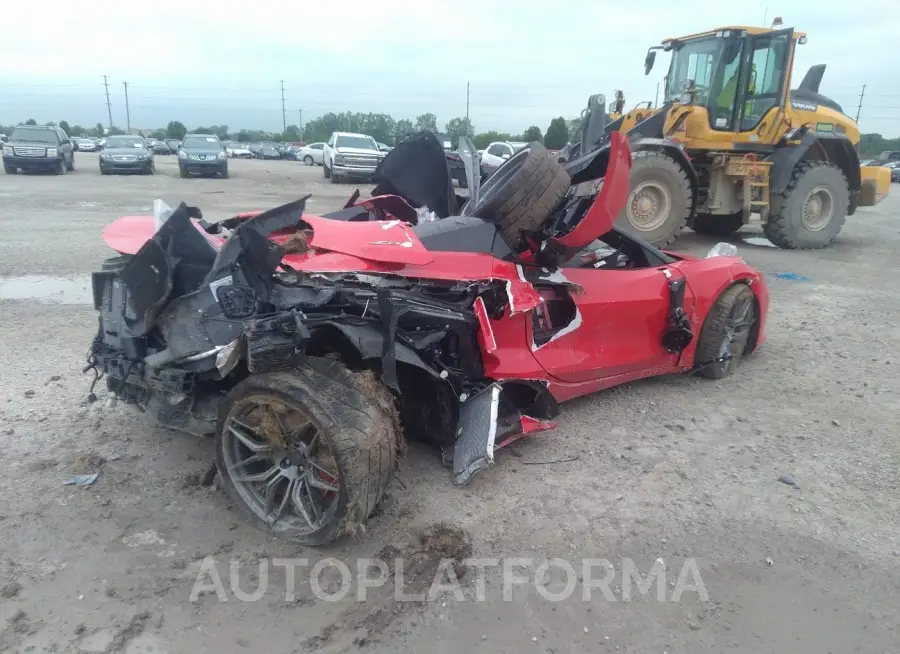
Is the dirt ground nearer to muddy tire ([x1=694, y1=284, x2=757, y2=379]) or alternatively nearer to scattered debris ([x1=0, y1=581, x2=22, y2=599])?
scattered debris ([x1=0, y1=581, x2=22, y2=599])

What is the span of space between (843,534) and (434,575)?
1.96 metres

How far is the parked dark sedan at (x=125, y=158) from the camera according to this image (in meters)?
22.6

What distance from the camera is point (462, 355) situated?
3.43 metres

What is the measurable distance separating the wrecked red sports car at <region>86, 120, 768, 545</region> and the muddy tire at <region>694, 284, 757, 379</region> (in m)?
0.45

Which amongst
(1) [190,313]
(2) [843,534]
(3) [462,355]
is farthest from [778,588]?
(1) [190,313]

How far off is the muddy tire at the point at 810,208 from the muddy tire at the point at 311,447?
33.9ft

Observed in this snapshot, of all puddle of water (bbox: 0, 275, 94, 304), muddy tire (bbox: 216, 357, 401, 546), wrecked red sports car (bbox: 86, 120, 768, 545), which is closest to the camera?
muddy tire (bbox: 216, 357, 401, 546)

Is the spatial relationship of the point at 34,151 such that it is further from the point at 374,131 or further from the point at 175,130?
the point at 175,130

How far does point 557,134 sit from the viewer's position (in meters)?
16.9

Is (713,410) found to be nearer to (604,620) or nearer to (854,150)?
(604,620)

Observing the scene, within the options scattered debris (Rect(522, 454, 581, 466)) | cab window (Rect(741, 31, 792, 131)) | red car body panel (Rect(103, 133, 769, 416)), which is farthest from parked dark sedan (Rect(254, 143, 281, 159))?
scattered debris (Rect(522, 454, 581, 466))

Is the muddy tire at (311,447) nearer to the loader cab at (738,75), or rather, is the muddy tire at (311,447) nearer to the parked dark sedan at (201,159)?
the loader cab at (738,75)

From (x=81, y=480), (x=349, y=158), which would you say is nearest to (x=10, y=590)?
(x=81, y=480)

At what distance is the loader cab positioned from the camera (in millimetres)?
10336
